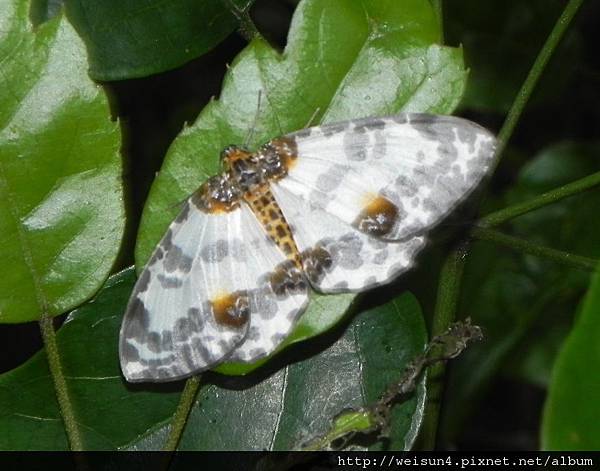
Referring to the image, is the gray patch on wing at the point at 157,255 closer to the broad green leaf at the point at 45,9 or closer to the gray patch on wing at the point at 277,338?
the gray patch on wing at the point at 277,338

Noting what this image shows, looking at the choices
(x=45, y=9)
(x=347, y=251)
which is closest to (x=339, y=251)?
(x=347, y=251)

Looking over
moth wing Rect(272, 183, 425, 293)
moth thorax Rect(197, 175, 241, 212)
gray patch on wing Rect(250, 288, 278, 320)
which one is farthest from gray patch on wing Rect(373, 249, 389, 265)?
moth thorax Rect(197, 175, 241, 212)

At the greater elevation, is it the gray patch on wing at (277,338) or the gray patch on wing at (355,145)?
the gray patch on wing at (355,145)

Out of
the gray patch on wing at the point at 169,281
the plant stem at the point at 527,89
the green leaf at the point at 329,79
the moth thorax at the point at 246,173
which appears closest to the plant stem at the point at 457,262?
the plant stem at the point at 527,89

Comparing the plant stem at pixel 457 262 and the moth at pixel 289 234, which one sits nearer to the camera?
the moth at pixel 289 234

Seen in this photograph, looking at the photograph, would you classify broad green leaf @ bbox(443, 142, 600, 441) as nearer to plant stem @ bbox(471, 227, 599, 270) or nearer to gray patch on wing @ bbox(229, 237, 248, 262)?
plant stem @ bbox(471, 227, 599, 270)

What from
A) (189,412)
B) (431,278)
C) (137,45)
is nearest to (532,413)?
(431,278)

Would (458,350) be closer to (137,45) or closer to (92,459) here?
(92,459)
